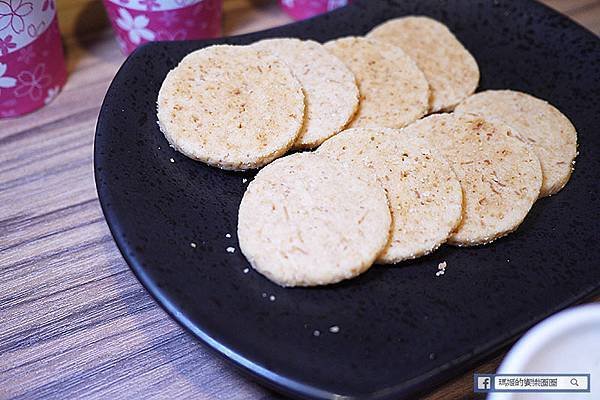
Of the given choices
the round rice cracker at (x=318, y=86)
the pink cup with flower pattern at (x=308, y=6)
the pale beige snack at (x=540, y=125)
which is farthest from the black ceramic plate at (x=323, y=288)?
the pink cup with flower pattern at (x=308, y=6)

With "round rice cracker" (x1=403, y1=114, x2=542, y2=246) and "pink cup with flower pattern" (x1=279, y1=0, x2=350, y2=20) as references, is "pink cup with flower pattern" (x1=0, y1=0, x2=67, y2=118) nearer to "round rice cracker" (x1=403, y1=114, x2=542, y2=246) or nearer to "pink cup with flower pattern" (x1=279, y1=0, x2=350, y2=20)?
"pink cup with flower pattern" (x1=279, y1=0, x2=350, y2=20)

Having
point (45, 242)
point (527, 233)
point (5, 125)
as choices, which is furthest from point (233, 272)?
point (5, 125)

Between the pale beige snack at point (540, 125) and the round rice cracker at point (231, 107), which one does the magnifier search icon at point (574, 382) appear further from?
the round rice cracker at point (231, 107)

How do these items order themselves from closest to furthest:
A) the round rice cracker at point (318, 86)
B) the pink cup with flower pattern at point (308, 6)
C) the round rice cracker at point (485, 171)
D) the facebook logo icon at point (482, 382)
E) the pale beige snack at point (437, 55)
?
the facebook logo icon at point (482, 382), the round rice cracker at point (485, 171), the round rice cracker at point (318, 86), the pale beige snack at point (437, 55), the pink cup with flower pattern at point (308, 6)

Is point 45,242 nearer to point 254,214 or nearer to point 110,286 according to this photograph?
point 110,286

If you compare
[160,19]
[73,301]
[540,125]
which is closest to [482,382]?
[540,125]

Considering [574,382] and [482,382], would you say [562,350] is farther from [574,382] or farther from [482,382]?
[482,382]

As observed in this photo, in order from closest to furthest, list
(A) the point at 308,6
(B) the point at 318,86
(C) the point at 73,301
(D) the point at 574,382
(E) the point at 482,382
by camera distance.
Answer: (D) the point at 574,382 < (E) the point at 482,382 < (C) the point at 73,301 < (B) the point at 318,86 < (A) the point at 308,6
